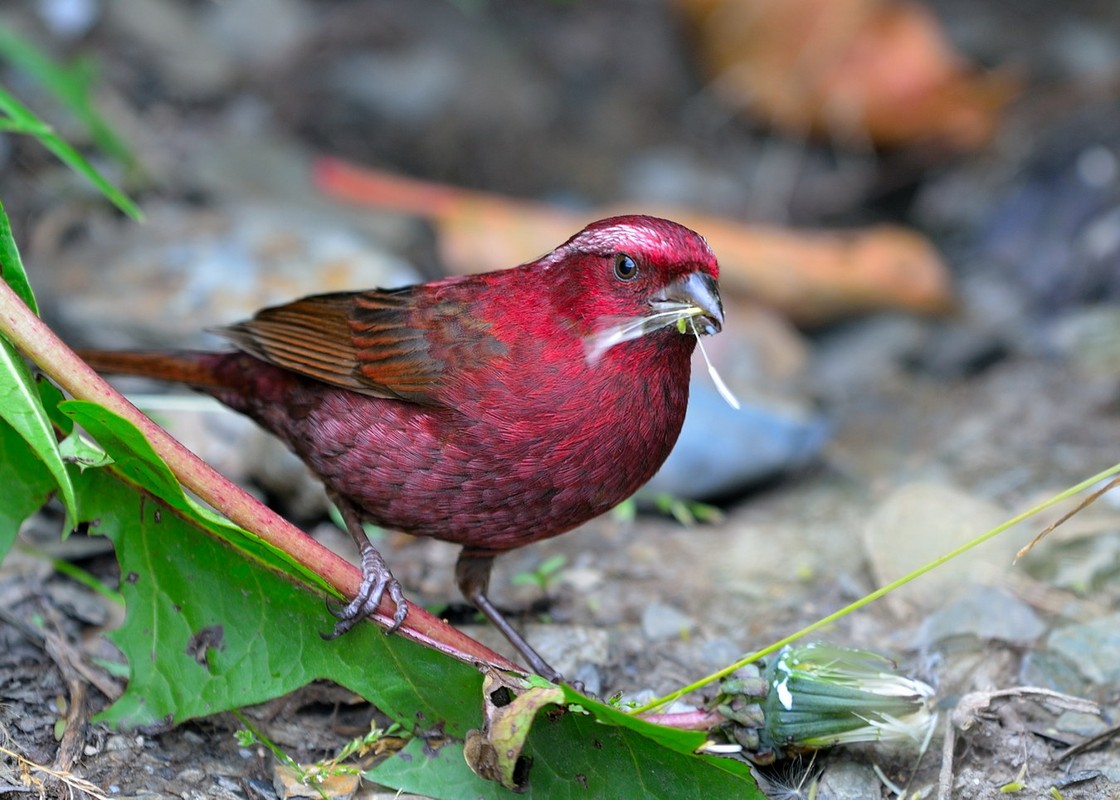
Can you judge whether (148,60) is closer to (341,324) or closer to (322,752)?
(341,324)

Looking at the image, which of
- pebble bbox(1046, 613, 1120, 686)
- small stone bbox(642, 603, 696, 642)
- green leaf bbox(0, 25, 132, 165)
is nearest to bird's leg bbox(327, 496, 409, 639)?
small stone bbox(642, 603, 696, 642)

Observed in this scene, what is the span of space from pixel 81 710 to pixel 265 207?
3.15 meters

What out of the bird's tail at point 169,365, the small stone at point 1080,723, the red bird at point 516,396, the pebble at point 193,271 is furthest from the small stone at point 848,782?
the pebble at point 193,271

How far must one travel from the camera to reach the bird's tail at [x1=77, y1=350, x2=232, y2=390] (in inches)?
149

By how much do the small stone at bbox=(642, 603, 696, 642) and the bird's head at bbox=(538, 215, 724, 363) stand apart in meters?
1.07

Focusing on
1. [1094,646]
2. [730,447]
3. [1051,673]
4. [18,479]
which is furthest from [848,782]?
[18,479]

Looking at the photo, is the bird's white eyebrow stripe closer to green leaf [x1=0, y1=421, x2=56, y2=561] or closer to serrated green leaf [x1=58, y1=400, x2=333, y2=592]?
serrated green leaf [x1=58, y1=400, x2=333, y2=592]

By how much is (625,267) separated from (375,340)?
0.82 meters

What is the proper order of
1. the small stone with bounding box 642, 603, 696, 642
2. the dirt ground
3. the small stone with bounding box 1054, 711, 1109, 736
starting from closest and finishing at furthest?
the small stone with bounding box 1054, 711, 1109, 736 → the dirt ground → the small stone with bounding box 642, 603, 696, 642

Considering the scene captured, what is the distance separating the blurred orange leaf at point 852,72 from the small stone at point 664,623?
4.17 metres

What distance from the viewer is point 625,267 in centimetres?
309

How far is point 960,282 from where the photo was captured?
6.61 m

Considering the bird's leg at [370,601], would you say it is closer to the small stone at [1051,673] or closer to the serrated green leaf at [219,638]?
the serrated green leaf at [219,638]

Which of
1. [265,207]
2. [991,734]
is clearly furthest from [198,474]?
[265,207]
